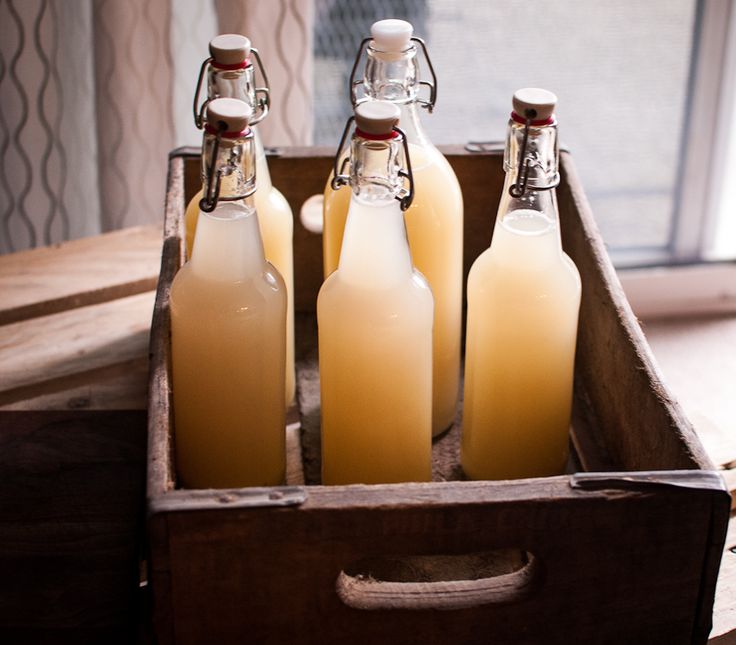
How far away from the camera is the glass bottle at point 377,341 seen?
2.21ft

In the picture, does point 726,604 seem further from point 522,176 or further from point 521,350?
point 522,176

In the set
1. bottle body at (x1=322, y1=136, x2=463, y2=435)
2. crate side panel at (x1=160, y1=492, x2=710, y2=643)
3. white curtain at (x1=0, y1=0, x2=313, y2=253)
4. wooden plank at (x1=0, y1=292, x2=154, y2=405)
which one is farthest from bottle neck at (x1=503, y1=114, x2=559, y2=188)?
white curtain at (x1=0, y1=0, x2=313, y2=253)

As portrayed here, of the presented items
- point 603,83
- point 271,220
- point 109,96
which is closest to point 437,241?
point 271,220

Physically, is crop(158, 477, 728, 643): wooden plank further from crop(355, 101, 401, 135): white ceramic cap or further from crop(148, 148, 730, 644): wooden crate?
crop(355, 101, 401, 135): white ceramic cap

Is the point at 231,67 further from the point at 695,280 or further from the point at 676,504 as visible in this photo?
the point at 695,280

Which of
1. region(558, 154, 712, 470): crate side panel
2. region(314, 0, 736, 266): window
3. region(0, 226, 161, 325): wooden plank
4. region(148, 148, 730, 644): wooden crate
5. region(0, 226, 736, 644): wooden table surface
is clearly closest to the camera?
region(148, 148, 730, 644): wooden crate

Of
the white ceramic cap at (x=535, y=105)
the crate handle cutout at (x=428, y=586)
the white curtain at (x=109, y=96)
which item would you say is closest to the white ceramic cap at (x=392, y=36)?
the white ceramic cap at (x=535, y=105)

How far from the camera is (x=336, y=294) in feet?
A: 2.28

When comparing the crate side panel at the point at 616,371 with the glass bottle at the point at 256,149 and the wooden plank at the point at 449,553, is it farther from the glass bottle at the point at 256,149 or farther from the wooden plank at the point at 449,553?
the glass bottle at the point at 256,149

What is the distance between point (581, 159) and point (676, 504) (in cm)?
133

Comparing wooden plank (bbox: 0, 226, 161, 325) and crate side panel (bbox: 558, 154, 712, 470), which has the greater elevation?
crate side panel (bbox: 558, 154, 712, 470)

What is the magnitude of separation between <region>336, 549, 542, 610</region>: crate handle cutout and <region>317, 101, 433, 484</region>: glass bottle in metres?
0.06

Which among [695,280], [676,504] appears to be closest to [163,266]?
[676,504]

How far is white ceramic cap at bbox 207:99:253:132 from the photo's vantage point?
64cm
